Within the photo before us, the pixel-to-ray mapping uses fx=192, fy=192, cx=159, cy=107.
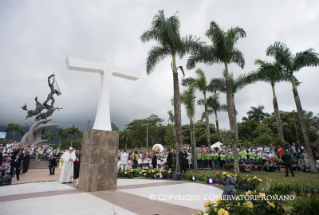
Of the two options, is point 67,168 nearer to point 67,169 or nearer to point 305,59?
point 67,169

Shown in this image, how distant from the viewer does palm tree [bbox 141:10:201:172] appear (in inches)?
497

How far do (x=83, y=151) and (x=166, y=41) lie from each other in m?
9.13

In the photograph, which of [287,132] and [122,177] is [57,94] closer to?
[122,177]

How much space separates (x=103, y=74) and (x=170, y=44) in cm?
689

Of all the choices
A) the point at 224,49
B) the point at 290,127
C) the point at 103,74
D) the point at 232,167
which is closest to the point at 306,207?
the point at 103,74

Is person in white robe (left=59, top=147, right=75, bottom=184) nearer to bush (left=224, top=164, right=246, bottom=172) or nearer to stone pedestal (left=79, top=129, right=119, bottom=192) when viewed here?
stone pedestal (left=79, top=129, right=119, bottom=192)

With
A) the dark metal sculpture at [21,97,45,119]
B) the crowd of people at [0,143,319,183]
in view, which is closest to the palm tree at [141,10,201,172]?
the crowd of people at [0,143,319,183]

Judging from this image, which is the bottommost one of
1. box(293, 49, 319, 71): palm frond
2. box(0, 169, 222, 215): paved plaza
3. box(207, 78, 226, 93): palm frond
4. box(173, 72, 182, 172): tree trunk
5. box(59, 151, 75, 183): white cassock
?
box(0, 169, 222, 215): paved plaza

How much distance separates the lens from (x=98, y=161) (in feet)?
22.5

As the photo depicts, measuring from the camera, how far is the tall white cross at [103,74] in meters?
7.24

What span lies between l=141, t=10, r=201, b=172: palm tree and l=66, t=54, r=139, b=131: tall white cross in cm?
526

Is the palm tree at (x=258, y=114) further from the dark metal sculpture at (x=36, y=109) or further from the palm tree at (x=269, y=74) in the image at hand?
the dark metal sculpture at (x=36, y=109)

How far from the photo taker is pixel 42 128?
124 ft

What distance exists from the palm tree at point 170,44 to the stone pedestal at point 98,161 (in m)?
5.52
